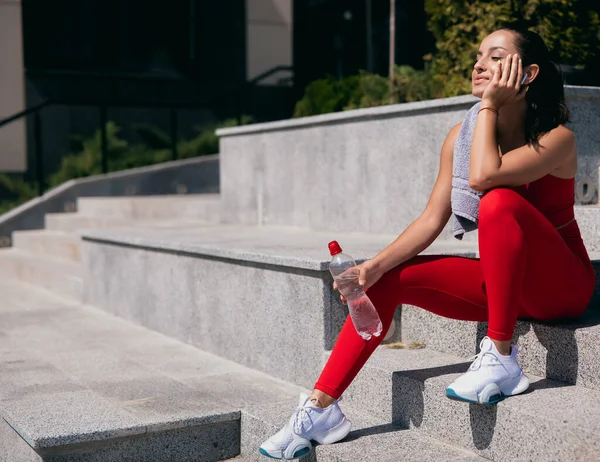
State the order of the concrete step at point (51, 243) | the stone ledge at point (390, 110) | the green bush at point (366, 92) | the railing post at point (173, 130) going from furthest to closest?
the railing post at point (173, 130)
the concrete step at point (51, 243)
the green bush at point (366, 92)
the stone ledge at point (390, 110)

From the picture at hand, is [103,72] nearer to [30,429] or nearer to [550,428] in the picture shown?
[30,429]

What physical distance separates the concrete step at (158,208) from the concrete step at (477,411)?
4611mm

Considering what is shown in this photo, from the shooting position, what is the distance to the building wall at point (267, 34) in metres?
14.9

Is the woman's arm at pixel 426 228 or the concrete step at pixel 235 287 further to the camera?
the concrete step at pixel 235 287

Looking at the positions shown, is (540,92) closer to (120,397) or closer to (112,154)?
(120,397)

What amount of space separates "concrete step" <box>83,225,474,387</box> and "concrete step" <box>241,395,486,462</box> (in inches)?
20.6

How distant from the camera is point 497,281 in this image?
9.70 feet

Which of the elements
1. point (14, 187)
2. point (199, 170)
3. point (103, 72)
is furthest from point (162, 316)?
point (103, 72)

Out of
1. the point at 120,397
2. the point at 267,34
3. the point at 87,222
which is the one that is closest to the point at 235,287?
the point at 120,397

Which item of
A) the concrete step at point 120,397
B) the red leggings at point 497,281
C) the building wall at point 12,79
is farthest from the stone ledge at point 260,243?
the building wall at point 12,79

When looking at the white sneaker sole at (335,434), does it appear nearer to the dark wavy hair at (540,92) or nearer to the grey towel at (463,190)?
the grey towel at (463,190)

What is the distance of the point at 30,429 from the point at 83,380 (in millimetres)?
1019

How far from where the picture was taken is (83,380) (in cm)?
452

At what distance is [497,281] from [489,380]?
35cm
